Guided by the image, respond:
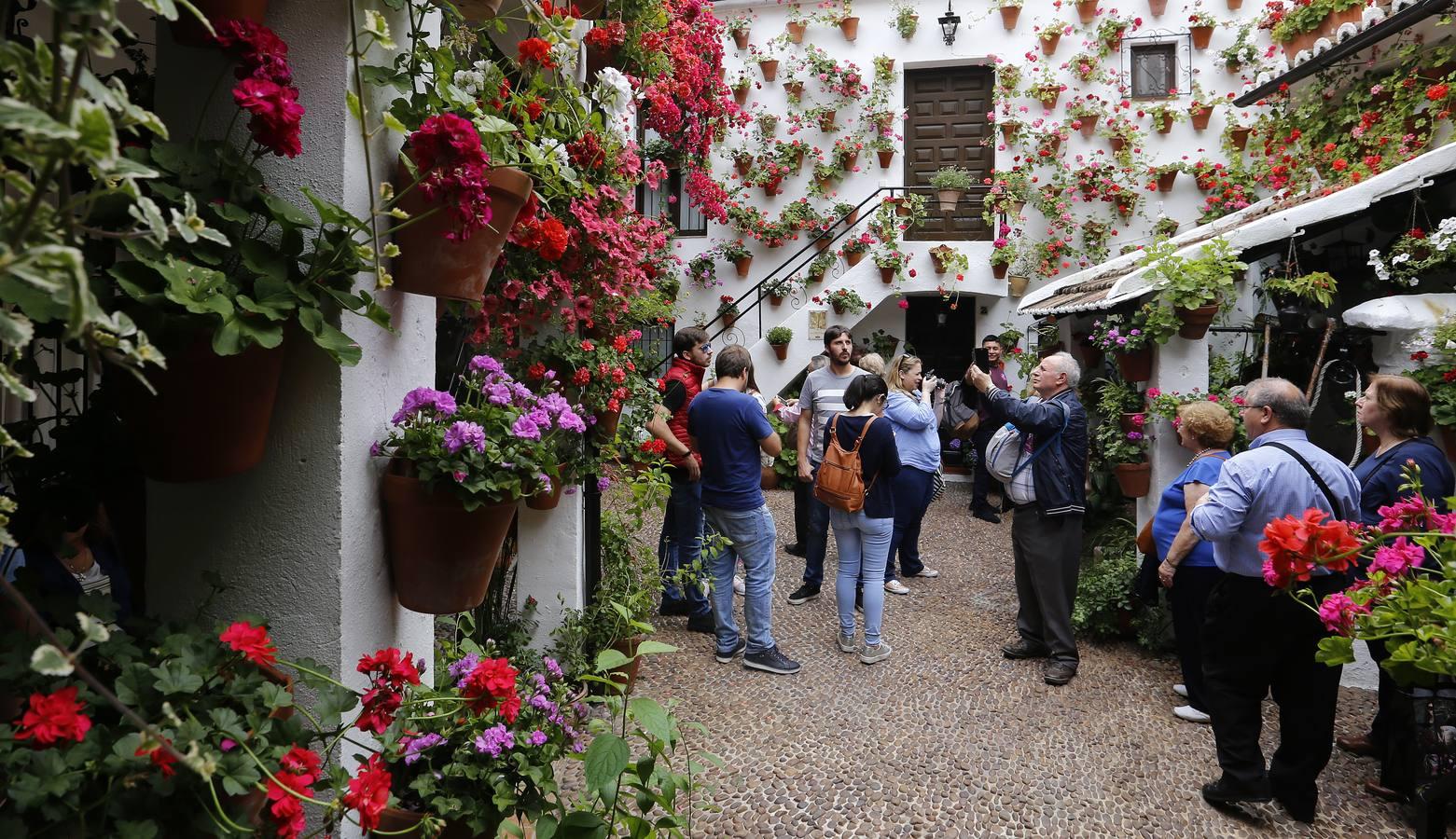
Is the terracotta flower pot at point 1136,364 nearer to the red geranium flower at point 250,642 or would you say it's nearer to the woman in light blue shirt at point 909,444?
the woman in light blue shirt at point 909,444

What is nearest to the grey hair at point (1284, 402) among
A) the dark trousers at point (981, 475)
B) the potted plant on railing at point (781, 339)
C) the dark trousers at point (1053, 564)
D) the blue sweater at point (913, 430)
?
the dark trousers at point (1053, 564)

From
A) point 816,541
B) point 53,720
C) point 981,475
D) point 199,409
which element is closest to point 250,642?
point 53,720

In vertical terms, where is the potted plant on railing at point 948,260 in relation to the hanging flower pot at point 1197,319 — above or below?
above

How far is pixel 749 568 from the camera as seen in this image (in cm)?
511

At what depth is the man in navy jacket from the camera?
4914 millimetres

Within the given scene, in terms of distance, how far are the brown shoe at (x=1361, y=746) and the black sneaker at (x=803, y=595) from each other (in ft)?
10.9

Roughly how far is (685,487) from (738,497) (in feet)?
2.28

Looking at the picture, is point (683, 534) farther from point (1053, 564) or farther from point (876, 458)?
point (1053, 564)

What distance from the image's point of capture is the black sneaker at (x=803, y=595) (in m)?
6.45

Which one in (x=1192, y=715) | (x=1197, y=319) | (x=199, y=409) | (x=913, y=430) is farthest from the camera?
(x=913, y=430)

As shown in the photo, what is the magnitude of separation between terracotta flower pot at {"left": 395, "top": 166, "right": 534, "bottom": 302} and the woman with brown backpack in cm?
337

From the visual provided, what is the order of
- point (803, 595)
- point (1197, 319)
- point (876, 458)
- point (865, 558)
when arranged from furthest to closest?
point (803, 595) < point (1197, 319) < point (865, 558) < point (876, 458)

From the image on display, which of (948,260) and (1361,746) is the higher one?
(948,260)

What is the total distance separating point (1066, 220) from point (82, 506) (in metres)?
11.9
